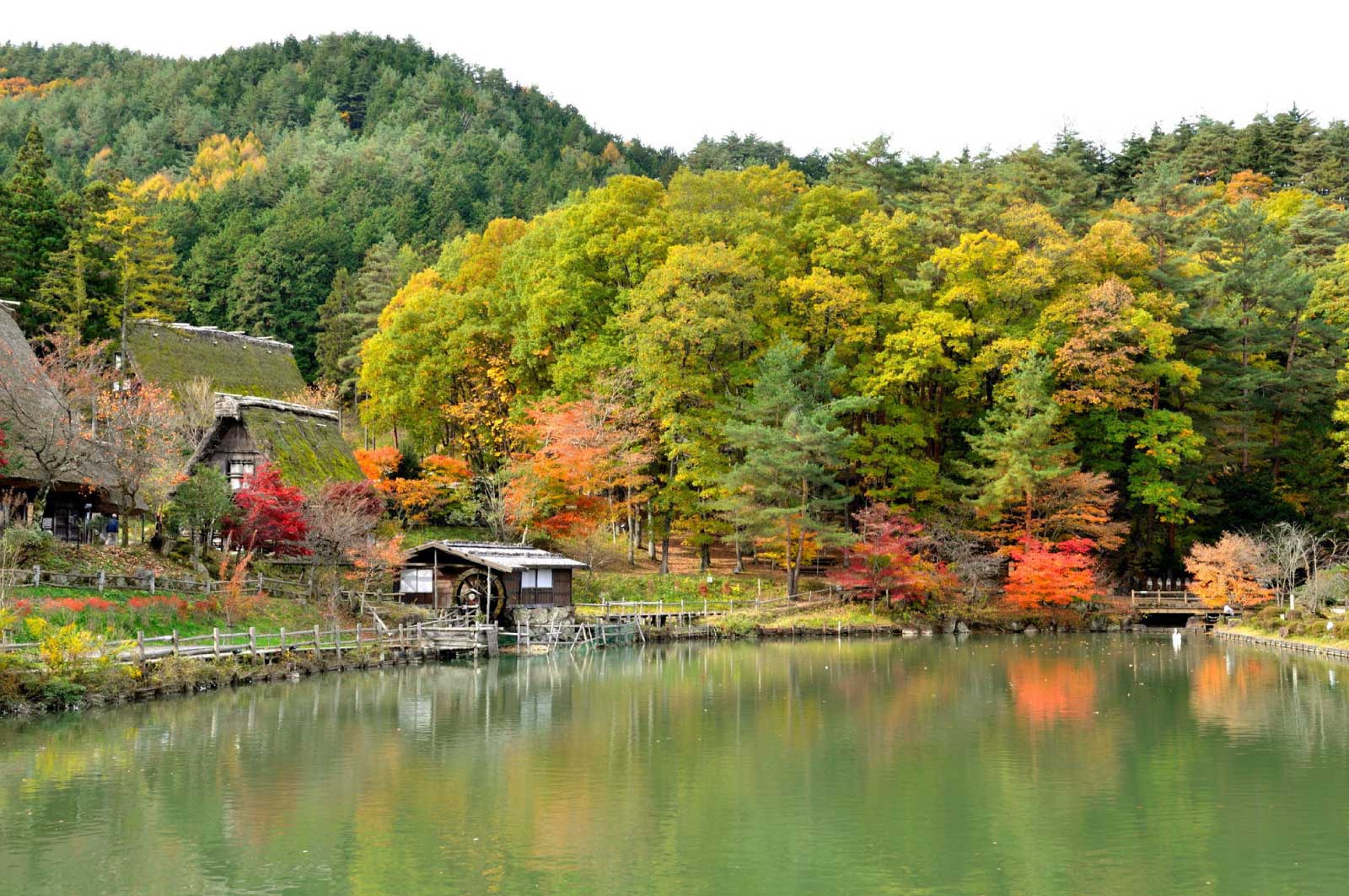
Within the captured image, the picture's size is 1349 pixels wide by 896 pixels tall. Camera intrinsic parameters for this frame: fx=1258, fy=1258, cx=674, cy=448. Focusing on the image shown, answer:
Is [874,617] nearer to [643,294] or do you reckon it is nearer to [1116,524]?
[1116,524]

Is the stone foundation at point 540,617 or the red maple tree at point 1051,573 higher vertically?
the red maple tree at point 1051,573

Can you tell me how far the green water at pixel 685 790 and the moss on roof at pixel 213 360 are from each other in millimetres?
24726

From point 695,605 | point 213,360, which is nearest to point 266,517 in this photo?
point 695,605

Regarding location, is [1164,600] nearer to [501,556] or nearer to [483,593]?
[501,556]

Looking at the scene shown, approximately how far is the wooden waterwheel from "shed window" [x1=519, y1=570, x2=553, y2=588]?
0.68 metres

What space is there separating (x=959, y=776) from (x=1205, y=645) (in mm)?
25232

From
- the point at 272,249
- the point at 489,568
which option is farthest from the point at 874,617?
the point at 272,249

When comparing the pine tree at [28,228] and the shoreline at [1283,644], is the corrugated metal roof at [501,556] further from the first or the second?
the shoreline at [1283,644]

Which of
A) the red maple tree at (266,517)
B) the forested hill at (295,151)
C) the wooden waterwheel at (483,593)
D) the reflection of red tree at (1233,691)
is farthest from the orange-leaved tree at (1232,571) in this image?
the forested hill at (295,151)

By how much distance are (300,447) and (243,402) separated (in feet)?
7.71

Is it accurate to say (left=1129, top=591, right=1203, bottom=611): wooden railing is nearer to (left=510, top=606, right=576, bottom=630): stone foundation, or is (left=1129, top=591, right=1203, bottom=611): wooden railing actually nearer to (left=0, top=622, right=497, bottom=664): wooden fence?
(left=510, top=606, right=576, bottom=630): stone foundation

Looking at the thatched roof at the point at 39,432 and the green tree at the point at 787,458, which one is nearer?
the thatched roof at the point at 39,432

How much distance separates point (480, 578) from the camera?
40.8 metres

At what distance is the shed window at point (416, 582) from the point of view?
40406 millimetres
